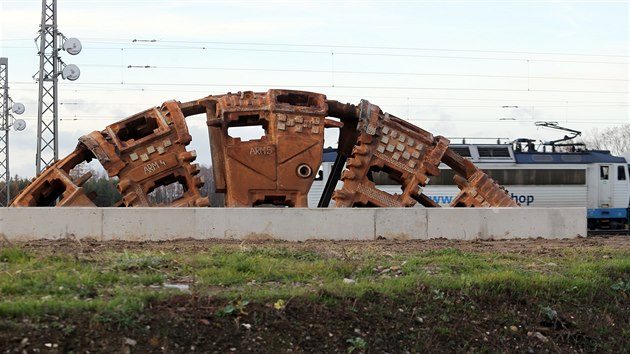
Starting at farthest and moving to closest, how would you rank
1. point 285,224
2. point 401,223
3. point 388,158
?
point 388,158
point 401,223
point 285,224

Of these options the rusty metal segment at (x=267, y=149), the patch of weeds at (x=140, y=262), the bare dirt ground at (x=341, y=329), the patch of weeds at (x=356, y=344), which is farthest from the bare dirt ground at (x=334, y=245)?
the patch of weeds at (x=356, y=344)

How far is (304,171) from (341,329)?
30.2 feet

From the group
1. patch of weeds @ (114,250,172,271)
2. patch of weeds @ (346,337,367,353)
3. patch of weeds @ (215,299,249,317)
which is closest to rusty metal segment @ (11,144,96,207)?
patch of weeds @ (114,250,172,271)

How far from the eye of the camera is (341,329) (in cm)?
904

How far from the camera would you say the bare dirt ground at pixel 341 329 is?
7848 mm

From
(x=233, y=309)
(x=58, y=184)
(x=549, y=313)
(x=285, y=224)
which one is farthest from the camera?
(x=58, y=184)

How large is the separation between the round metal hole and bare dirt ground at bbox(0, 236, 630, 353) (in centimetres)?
809

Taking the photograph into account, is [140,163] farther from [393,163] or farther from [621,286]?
[621,286]

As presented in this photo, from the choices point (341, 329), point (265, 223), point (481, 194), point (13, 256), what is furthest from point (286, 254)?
point (481, 194)

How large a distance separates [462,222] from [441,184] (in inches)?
789

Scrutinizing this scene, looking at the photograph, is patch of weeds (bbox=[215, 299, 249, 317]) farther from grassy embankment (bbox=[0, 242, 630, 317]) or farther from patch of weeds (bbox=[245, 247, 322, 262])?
patch of weeds (bbox=[245, 247, 322, 262])

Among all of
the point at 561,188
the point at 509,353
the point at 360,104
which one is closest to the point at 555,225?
the point at 360,104

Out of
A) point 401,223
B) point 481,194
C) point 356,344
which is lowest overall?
point 356,344

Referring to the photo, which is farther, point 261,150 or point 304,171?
point 304,171
